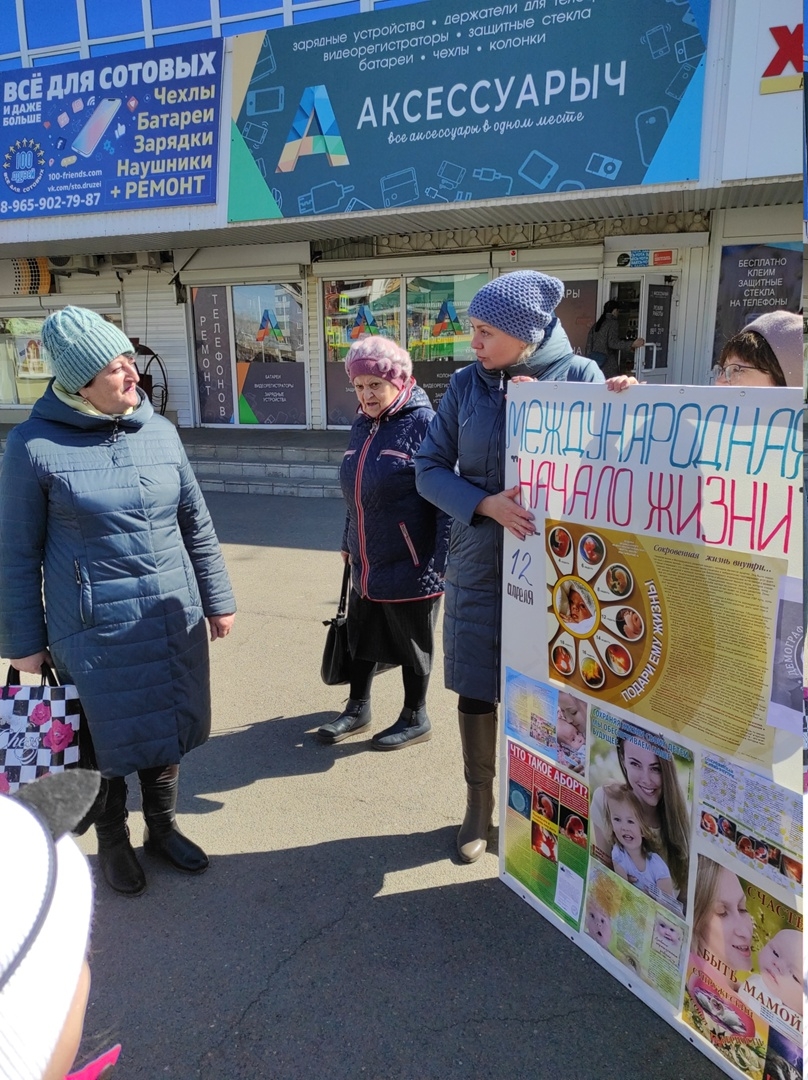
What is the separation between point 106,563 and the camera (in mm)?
2375

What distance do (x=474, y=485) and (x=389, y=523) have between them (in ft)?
2.49

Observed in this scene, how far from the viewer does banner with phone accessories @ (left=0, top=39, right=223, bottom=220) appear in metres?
9.26

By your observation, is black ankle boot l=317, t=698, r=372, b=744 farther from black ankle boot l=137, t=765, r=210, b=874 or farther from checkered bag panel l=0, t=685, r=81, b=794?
checkered bag panel l=0, t=685, r=81, b=794

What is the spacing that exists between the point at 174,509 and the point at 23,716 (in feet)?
2.69

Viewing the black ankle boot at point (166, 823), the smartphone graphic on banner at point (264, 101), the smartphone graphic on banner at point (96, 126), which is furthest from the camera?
the smartphone graphic on banner at point (96, 126)

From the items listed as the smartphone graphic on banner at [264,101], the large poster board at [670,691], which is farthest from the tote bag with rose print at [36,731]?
the smartphone graphic on banner at [264,101]

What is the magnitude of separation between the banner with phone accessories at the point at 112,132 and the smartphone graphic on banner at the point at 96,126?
0.04 ft

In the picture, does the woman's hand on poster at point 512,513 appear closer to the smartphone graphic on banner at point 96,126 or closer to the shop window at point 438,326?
the shop window at point 438,326

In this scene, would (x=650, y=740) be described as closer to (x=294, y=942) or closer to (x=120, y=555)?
(x=294, y=942)

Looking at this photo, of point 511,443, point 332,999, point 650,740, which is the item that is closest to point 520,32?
point 511,443

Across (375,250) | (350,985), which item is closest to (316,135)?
(375,250)

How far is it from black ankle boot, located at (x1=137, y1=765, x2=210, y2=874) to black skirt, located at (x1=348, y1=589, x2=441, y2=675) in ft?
3.50

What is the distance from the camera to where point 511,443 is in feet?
7.24

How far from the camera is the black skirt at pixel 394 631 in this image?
Result: 3311mm
